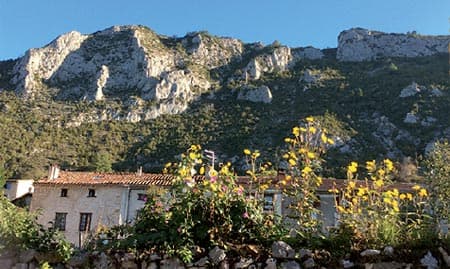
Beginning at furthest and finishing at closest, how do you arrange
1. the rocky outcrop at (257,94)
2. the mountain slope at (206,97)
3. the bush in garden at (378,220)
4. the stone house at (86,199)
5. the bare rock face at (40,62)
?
the bare rock face at (40,62), the rocky outcrop at (257,94), the mountain slope at (206,97), the stone house at (86,199), the bush in garden at (378,220)

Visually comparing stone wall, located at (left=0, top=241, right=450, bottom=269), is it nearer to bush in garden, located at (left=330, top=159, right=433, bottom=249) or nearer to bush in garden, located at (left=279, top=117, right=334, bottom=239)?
bush in garden, located at (left=330, top=159, right=433, bottom=249)

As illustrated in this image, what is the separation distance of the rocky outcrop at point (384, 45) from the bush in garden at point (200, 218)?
104216 mm

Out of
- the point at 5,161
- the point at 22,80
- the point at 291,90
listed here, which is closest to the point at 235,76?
the point at 291,90

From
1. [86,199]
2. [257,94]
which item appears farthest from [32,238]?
[257,94]

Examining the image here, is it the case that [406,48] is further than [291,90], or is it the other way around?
[406,48]

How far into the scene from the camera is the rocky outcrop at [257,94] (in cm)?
8606

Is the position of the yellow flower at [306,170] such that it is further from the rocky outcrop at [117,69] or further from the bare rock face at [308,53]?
the bare rock face at [308,53]

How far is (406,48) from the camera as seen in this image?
107 meters

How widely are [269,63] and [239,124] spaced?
3488 cm

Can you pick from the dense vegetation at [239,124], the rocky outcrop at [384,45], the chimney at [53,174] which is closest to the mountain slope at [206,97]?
the dense vegetation at [239,124]

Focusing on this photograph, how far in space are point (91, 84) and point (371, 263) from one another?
299ft

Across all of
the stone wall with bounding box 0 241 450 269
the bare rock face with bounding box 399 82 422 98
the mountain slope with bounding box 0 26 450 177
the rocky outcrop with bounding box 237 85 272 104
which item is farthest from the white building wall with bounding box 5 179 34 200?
the bare rock face with bounding box 399 82 422 98

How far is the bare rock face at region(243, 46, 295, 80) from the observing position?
10031 centimetres

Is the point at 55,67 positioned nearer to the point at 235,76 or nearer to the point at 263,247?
the point at 235,76
